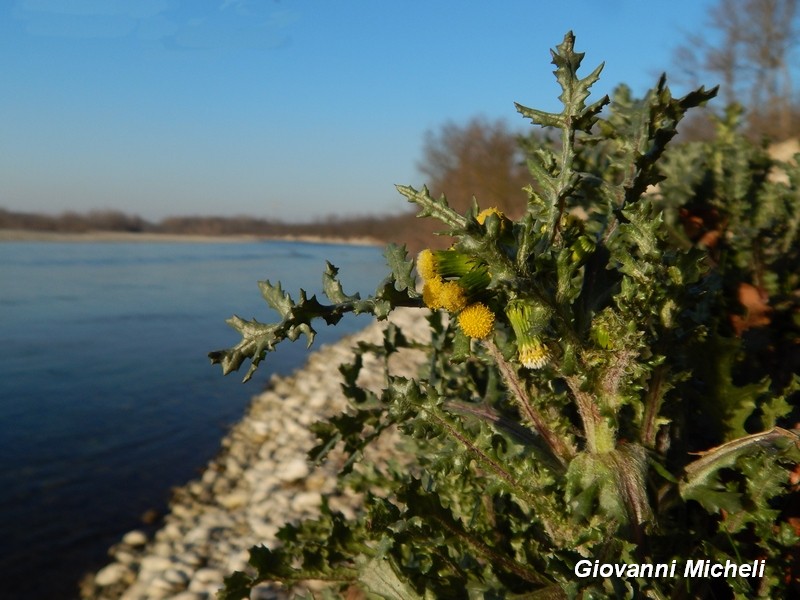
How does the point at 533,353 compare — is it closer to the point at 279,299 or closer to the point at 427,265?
the point at 427,265

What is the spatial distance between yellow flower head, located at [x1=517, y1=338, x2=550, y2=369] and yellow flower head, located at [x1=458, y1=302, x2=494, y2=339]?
72mm

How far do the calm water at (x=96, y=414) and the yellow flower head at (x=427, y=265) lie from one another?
3.93 m

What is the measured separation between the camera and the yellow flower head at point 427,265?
119cm

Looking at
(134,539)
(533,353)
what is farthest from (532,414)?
(134,539)

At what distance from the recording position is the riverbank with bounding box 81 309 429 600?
3.78m

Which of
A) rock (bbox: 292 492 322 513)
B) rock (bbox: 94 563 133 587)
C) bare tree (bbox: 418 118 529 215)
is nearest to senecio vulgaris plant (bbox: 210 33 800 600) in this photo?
rock (bbox: 292 492 322 513)

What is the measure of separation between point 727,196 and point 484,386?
104cm

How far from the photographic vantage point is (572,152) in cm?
128

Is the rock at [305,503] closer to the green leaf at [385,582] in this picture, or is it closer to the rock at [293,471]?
the rock at [293,471]

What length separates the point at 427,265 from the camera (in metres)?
1.19

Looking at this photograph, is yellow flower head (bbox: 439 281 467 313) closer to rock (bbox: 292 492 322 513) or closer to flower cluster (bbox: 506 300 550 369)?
flower cluster (bbox: 506 300 550 369)

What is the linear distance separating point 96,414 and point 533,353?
23.7ft

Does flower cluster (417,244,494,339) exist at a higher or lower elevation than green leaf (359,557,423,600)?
higher

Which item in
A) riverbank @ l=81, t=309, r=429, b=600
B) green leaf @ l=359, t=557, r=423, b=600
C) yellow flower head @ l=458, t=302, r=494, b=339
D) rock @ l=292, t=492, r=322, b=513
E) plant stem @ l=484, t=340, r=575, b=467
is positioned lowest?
riverbank @ l=81, t=309, r=429, b=600
